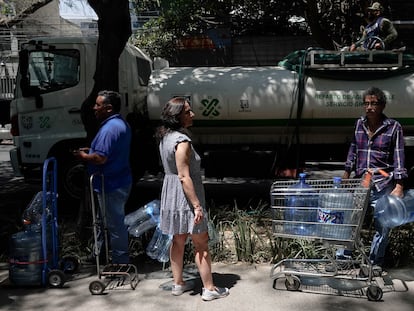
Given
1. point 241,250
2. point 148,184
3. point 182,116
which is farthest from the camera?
point 148,184

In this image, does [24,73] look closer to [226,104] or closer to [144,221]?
[226,104]

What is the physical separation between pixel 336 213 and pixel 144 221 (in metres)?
1.95

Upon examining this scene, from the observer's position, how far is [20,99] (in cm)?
779

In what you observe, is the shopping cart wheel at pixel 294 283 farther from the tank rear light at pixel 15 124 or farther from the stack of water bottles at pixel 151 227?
the tank rear light at pixel 15 124

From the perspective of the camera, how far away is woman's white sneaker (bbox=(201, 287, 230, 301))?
4.18 m

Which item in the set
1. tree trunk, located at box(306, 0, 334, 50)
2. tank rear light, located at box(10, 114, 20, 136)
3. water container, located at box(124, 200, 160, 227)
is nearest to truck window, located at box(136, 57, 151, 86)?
tank rear light, located at box(10, 114, 20, 136)

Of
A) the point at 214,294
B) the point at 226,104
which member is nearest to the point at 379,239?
the point at 214,294

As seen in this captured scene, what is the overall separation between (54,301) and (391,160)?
316 centimetres

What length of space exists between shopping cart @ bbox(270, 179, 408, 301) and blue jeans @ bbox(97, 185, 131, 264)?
1.34 m

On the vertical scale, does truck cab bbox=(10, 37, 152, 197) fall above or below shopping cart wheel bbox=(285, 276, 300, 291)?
above

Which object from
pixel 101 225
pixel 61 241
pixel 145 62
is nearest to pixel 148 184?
pixel 145 62

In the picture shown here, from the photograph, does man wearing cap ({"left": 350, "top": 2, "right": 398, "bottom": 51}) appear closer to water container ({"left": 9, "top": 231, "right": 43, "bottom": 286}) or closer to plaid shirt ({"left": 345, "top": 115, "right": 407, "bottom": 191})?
plaid shirt ({"left": 345, "top": 115, "right": 407, "bottom": 191})

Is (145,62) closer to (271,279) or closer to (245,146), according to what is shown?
(245,146)

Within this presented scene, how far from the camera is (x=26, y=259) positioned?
14.8 feet
